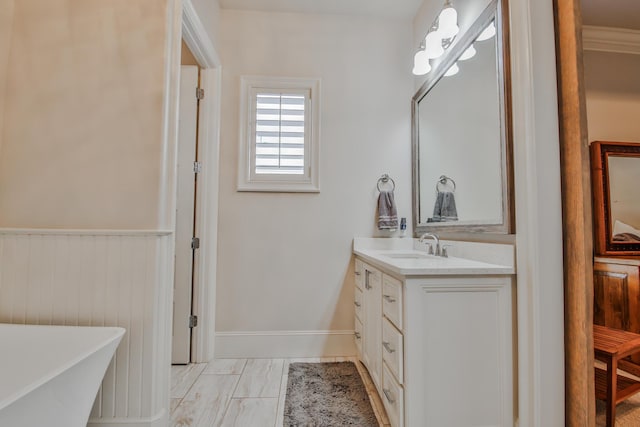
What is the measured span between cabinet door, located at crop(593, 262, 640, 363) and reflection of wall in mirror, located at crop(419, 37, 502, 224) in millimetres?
1256

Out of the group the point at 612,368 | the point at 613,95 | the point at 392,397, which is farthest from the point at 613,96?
the point at 392,397

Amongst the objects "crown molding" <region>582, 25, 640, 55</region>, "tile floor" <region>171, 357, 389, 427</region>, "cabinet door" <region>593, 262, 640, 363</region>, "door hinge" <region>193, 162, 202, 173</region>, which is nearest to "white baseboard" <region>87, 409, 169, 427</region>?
"tile floor" <region>171, 357, 389, 427</region>

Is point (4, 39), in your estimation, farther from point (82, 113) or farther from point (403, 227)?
point (403, 227)

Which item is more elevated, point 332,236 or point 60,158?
point 60,158

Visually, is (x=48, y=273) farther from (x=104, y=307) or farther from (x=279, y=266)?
(x=279, y=266)

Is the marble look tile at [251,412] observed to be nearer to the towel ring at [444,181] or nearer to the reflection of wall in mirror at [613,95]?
the towel ring at [444,181]

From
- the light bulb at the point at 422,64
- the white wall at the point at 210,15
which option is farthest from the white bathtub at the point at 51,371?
the light bulb at the point at 422,64

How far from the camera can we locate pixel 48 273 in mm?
1408

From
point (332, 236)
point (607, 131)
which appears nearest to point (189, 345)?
point (332, 236)

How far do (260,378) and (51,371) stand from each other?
134 centimetres

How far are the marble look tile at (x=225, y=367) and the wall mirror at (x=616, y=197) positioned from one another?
8.96ft

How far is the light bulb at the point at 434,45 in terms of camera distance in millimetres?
1961

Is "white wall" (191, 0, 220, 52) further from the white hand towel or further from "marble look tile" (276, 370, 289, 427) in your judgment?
"marble look tile" (276, 370, 289, 427)

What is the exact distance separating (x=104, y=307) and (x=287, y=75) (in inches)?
82.3
